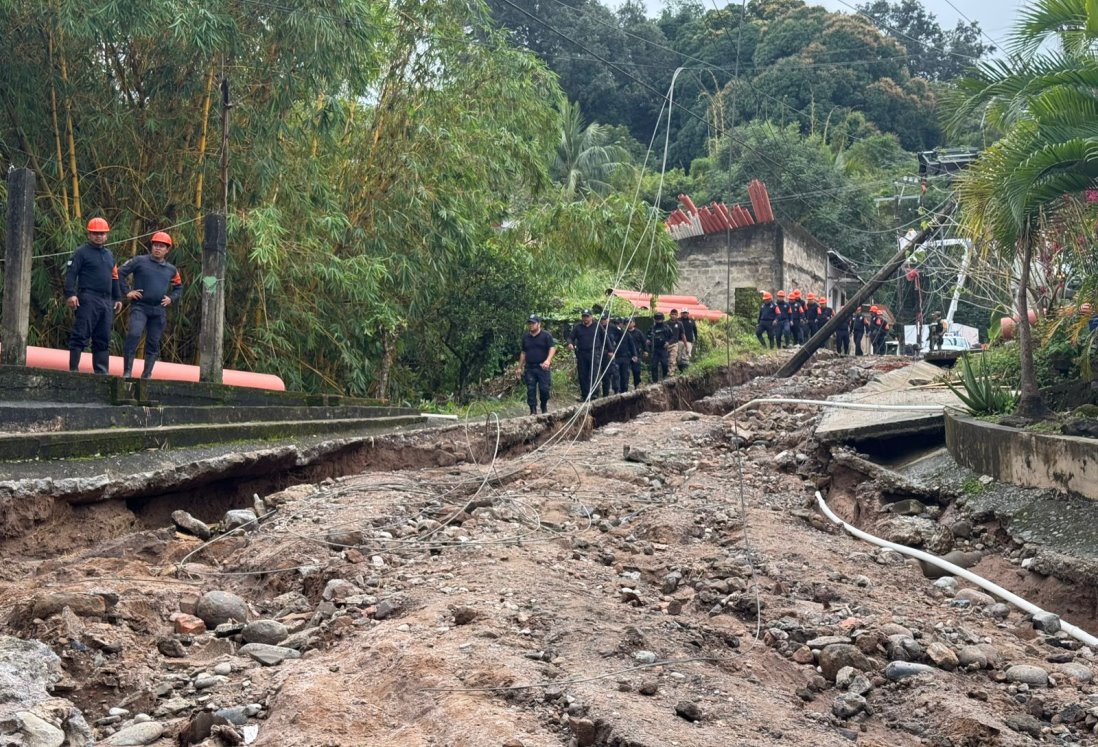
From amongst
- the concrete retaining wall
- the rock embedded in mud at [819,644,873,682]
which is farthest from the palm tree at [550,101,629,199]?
the rock embedded in mud at [819,644,873,682]

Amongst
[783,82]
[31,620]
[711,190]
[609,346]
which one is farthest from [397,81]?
[783,82]

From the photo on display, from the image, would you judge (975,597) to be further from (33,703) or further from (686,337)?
(686,337)

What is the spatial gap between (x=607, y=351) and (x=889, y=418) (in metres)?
7.29

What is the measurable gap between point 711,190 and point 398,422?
30.9m

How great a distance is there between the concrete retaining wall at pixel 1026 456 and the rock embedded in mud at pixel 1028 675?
8.84 ft

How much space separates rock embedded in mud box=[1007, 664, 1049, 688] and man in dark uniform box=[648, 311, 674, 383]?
16.6m

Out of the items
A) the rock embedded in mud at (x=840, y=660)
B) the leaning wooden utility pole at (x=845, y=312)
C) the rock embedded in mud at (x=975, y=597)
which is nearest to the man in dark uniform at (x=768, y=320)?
the leaning wooden utility pole at (x=845, y=312)

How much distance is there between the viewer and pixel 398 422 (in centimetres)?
1347

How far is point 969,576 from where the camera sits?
695cm

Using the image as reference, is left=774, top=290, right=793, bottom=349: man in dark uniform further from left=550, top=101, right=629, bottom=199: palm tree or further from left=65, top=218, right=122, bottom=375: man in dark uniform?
left=65, top=218, right=122, bottom=375: man in dark uniform

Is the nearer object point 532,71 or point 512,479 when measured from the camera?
point 512,479

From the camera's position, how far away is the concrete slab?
1077 centimetres

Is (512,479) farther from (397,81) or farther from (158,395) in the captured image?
(397,81)

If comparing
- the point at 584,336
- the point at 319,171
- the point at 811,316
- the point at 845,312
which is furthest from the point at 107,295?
the point at 811,316
